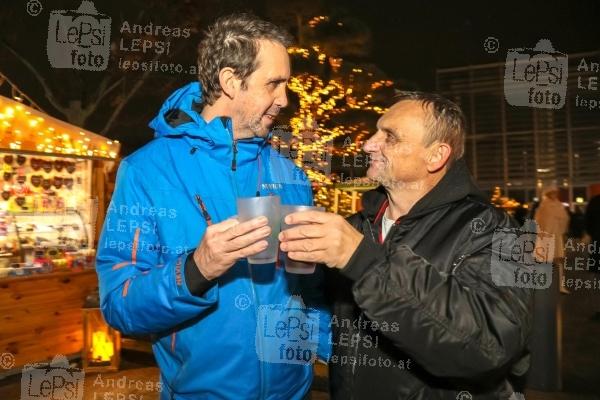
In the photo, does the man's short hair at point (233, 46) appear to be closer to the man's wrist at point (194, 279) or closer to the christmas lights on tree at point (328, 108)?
the man's wrist at point (194, 279)

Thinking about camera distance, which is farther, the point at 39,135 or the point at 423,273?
the point at 39,135

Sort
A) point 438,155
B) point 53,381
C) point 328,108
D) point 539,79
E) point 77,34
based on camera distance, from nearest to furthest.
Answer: point 438,155
point 53,381
point 77,34
point 328,108
point 539,79

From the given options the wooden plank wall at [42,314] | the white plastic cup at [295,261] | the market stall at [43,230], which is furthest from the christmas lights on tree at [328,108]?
the white plastic cup at [295,261]

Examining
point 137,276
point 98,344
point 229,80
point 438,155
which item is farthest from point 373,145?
point 98,344

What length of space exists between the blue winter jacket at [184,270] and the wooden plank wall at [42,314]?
184 inches

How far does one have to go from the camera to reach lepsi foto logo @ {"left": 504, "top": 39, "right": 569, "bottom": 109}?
516 inches

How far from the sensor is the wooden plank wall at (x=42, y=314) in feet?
19.0

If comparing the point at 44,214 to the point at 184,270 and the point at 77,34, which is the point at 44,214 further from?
the point at 184,270

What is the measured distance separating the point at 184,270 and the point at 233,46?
3.36 feet

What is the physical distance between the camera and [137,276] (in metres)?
1.78

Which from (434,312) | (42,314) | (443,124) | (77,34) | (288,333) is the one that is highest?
(77,34)

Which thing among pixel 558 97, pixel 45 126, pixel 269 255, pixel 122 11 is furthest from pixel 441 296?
pixel 558 97

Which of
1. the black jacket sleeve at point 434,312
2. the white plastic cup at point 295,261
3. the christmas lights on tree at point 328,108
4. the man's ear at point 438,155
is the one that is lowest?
the black jacket sleeve at point 434,312

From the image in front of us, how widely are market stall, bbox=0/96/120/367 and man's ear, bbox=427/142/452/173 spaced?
17.8 feet
